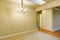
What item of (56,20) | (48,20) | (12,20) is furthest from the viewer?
(48,20)

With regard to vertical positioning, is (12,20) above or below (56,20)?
above

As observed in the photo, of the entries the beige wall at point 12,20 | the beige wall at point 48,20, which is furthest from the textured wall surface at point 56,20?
the beige wall at point 12,20

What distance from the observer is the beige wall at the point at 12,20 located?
439 centimetres

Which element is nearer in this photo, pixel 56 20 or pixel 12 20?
pixel 12 20

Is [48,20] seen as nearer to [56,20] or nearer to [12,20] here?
[56,20]

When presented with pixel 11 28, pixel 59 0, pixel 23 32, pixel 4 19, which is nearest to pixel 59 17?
pixel 59 0

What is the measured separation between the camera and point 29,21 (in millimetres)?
5992

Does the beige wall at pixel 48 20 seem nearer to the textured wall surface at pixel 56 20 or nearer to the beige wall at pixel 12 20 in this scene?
the textured wall surface at pixel 56 20

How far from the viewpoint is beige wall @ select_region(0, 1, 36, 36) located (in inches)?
173

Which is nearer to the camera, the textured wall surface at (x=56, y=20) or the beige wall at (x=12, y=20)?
the beige wall at (x=12, y=20)

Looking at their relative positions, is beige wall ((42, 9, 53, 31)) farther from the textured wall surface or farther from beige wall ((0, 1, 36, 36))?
beige wall ((0, 1, 36, 36))

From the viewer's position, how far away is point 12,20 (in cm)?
484

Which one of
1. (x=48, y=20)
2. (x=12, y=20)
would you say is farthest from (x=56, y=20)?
(x=12, y=20)

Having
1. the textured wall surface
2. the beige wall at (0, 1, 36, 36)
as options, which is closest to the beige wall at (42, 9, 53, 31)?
→ the textured wall surface
